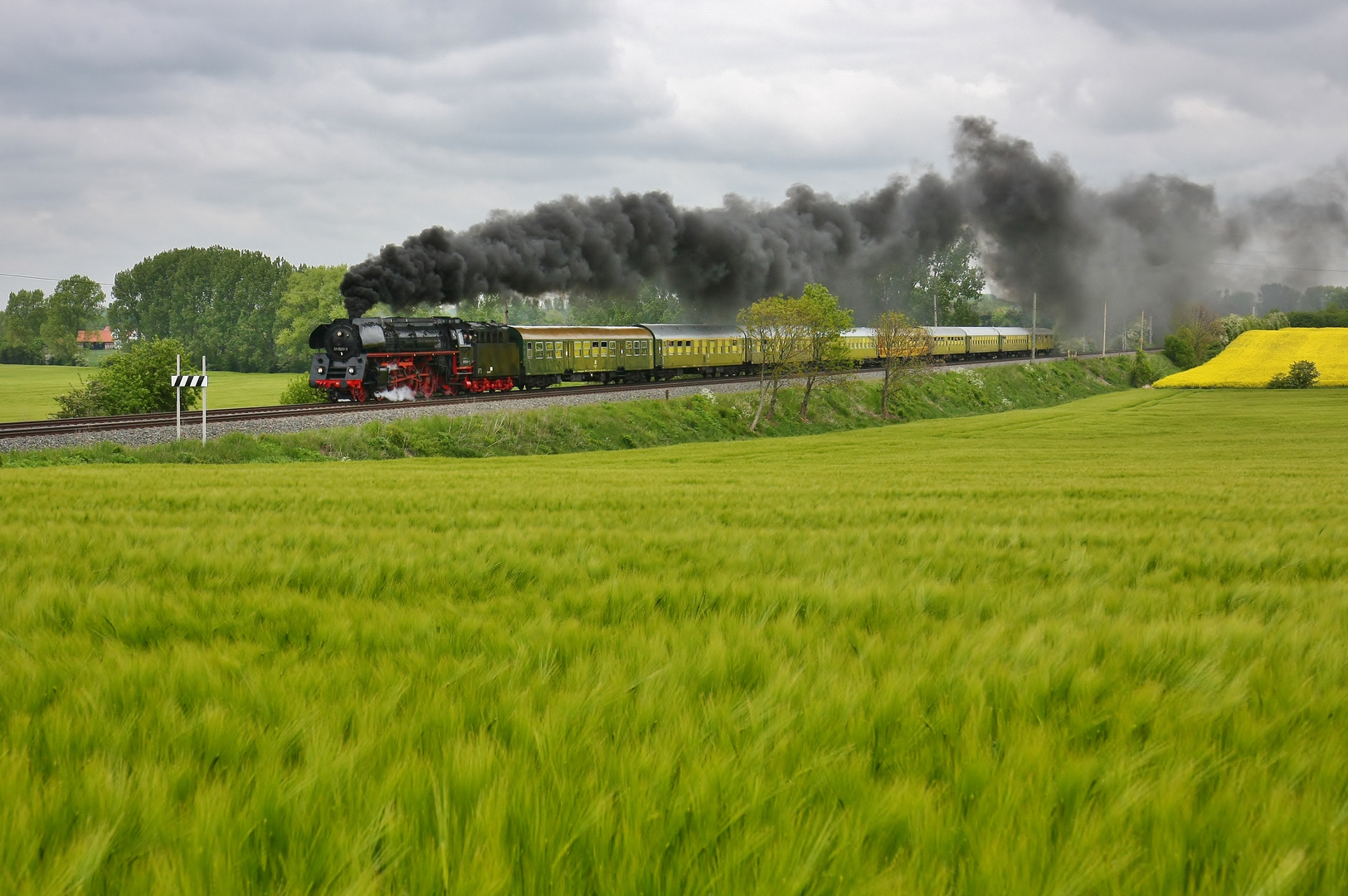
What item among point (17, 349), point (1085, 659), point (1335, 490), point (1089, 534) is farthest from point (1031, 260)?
point (17, 349)

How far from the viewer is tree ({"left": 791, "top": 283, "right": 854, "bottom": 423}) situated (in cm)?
5616

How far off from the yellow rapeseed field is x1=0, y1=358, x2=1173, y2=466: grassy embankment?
1206 centimetres

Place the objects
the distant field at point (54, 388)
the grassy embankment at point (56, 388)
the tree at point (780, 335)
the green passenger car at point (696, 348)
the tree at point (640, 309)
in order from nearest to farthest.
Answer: the tree at point (780, 335) < the green passenger car at point (696, 348) < the grassy embankment at point (56, 388) < the distant field at point (54, 388) < the tree at point (640, 309)

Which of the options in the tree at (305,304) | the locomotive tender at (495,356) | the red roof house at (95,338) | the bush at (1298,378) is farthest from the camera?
the red roof house at (95,338)

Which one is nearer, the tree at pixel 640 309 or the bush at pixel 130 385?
the bush at pixel 130 385

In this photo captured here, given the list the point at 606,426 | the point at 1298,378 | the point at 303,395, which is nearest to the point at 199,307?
the point at 303,395

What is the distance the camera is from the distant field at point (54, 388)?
222 feet

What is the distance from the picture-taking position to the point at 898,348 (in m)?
65.5

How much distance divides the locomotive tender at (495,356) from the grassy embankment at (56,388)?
2138 cm

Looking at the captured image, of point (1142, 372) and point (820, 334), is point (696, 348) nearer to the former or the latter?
point (820, 334)

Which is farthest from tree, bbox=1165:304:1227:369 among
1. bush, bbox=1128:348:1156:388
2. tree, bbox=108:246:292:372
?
tree, bbox=108:246:292:372

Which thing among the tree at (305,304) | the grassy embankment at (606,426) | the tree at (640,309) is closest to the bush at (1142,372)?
the grassy embankment at (606,426)

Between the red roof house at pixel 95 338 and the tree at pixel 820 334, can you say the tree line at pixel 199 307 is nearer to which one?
the red roof house at pixel 95 338

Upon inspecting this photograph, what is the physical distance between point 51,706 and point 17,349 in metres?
147
